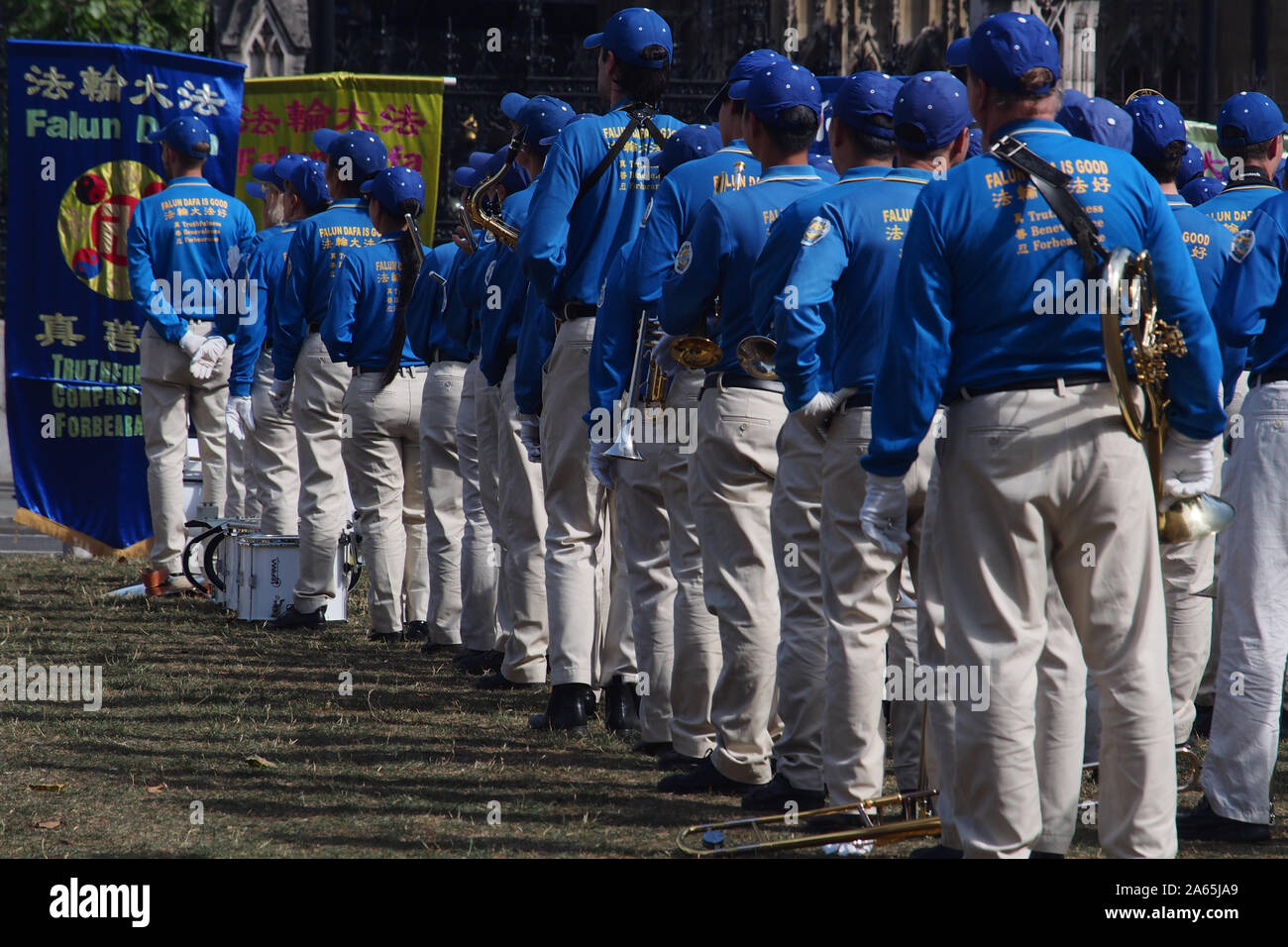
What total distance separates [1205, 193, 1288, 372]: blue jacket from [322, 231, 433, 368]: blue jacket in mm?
5338

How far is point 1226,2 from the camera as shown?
27.2 meters

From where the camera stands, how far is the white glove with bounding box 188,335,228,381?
1153 cm

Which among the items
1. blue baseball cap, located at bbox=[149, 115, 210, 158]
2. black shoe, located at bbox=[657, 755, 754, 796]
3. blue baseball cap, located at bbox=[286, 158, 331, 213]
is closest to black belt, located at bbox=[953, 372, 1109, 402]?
black shoe, located at bbox=[657, 755, 754, 796]

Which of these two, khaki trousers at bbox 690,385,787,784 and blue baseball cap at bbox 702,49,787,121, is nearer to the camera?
khaki trousers at bbox 690,385,787,784

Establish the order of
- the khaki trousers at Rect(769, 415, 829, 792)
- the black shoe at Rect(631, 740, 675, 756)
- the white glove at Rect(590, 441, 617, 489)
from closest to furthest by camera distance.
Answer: the khaki trousers at Rect(769, 415, 829, 792) → the white glove at Rect(590, 441, 617, 489) → the black shoe at Rect(631, 740, 675, 756)

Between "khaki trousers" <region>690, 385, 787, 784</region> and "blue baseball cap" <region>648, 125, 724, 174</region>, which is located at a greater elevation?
"blue baseball cap" <region>648, 125, 724, 174</region>

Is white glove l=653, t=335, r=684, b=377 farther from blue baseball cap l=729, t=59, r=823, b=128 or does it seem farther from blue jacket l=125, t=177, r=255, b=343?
blue jacket l=125, t=177, r=255, b=343

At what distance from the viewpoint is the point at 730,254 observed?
5.99 metres

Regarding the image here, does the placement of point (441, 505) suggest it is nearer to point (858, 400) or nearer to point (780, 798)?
point (780, 798)

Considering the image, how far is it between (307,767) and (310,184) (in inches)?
222

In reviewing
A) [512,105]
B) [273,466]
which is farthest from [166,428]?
[512,105]

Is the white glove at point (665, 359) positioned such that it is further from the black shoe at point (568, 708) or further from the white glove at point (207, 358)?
the white glove at point (207, 358)

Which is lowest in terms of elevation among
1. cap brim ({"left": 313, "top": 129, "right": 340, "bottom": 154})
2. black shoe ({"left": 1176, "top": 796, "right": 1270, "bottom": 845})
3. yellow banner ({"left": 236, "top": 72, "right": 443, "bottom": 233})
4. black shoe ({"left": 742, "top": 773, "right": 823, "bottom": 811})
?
black shoe ({"left": 1176, "top": 796, "right": 1270, "bottom": 845})

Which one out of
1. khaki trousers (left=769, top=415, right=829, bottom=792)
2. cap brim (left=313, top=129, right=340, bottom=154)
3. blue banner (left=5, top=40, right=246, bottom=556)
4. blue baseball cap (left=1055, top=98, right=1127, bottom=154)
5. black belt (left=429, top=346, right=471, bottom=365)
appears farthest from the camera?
cap brim (left=313, top=129, right=340, bottom=154)
